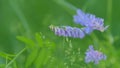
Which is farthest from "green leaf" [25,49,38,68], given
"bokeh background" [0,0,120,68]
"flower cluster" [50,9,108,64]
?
"bokeh background" [0,0,120,68]

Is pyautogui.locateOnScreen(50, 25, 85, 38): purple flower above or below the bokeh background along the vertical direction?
below

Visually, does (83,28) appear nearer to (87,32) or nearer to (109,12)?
(87,32)

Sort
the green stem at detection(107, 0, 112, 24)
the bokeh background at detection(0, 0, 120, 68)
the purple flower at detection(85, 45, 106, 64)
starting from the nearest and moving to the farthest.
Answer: the purple flower at detection(85, 45, 106, 64), the bokeh background at detection(0, 0, 120, 68), the green stem at detection(107, 0, 112, 24)

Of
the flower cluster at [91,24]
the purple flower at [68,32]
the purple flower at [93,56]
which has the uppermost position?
the flower cluster at [91,24]

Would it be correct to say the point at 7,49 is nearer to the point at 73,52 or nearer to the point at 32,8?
the point at 32,8

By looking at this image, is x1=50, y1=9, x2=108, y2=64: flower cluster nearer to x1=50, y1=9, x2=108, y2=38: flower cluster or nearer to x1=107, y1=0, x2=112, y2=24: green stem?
x1=50, y1=9, x2=108, y2=38: flower cluster

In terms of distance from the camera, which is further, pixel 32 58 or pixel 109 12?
pixel 109 12

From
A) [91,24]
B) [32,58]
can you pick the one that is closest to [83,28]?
[91,24]

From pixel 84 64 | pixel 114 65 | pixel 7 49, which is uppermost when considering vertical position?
pixel 7 49

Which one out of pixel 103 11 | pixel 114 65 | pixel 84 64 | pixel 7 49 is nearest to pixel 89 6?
pixel 103 11

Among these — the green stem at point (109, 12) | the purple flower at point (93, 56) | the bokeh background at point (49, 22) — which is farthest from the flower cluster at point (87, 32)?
the green stem at point (109, 12)

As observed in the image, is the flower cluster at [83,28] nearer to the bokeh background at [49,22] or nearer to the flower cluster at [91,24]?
the flower cluster at [91,24]
